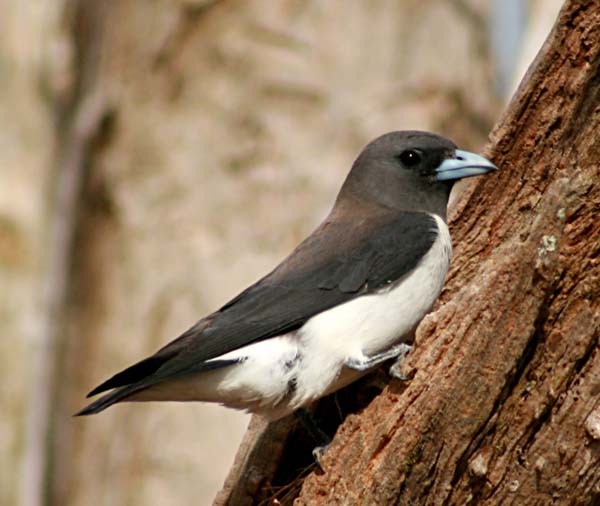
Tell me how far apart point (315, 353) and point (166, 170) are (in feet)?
12.2

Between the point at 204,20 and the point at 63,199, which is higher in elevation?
the point at 204,20

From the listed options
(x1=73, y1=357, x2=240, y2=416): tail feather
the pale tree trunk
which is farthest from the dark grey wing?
the pale tree trunk

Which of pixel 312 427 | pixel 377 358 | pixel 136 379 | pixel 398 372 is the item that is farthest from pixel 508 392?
pixel 136 379

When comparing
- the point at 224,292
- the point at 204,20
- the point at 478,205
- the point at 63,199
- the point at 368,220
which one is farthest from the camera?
the point at 63,199

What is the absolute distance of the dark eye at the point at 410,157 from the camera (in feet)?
18.9

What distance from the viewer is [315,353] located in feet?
16.0

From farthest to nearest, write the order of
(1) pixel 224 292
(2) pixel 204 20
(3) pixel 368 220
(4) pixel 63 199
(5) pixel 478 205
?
(4) pixel 63 199
(2) pixel 204 20
(1) pixel 224 292
(3) pixel 368 220
(5) pixel 478 205

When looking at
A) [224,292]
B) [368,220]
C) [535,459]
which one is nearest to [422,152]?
[368,220]

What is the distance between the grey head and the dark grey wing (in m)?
0.27

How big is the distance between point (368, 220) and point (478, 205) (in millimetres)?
585

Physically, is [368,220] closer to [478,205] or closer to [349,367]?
[478,205]

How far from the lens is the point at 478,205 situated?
5.20 m

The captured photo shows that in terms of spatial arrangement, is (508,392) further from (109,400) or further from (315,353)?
(109,400)

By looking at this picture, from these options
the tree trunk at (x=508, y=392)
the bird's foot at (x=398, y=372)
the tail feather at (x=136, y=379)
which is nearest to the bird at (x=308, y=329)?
the tail feather at (x=136, y=379)
